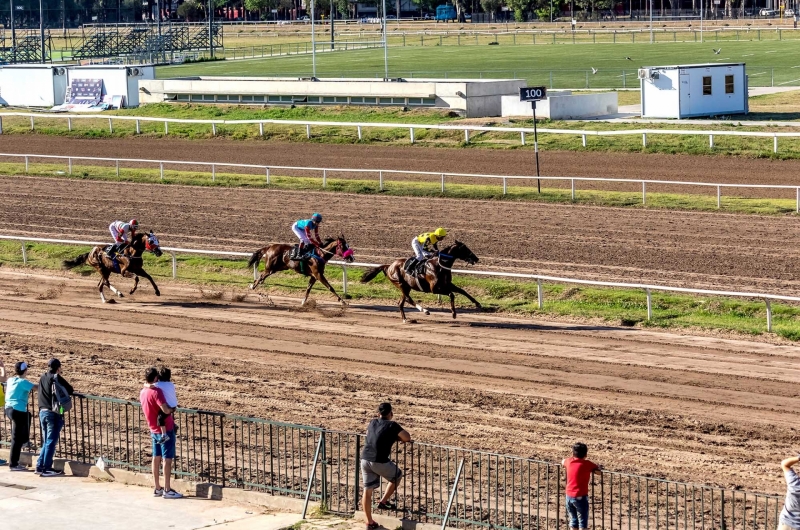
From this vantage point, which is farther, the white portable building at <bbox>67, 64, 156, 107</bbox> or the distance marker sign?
the white portable building at <bbox>67, 64, 156, 107</bbox>

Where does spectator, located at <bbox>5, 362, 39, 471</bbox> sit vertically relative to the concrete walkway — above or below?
above

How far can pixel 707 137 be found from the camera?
33.5m

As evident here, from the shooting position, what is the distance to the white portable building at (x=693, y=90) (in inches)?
1496

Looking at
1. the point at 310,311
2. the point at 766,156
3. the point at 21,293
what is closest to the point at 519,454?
the point at 310,311

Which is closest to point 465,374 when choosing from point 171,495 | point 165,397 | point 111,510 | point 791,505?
point 165,397

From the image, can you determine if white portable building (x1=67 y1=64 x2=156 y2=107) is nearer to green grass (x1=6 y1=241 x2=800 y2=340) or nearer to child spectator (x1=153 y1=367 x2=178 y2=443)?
green grass (x1=6 y1=241 x2=800 y2=340)

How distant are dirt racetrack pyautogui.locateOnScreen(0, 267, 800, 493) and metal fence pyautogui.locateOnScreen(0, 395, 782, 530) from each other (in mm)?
711

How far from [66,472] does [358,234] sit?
13562 mm

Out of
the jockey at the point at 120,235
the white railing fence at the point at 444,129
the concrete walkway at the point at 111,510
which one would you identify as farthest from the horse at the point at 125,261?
the white railing fence at the point at 444,129

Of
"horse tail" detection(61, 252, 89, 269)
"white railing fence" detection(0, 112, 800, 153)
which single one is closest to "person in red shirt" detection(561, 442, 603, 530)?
"horse tail" detection(61, 252, 89, 269)

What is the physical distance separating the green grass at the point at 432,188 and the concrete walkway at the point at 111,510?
16.9 metres

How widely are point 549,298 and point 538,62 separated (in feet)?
153

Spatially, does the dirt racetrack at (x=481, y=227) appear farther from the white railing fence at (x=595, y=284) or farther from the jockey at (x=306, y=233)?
the jockey at (x=306, y=233)

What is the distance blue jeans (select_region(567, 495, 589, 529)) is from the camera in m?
9.71
